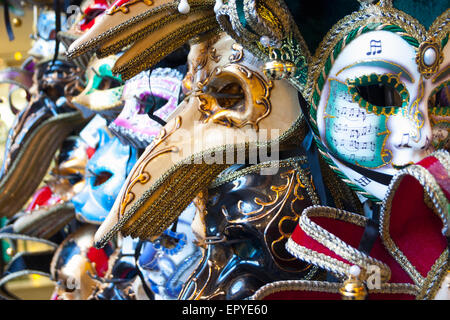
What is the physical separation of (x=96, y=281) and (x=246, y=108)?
61 centimetres

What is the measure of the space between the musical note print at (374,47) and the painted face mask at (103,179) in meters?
0.62

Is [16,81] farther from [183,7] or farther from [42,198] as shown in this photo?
[183,7]

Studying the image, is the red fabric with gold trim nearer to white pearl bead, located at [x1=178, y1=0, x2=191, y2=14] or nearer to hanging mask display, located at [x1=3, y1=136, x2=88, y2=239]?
white pearl bead, located at [x1=178, y1=0, x2=191, y2=14]

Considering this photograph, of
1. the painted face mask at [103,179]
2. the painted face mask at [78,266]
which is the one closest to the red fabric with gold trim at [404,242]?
the painted face mask at [103,179]

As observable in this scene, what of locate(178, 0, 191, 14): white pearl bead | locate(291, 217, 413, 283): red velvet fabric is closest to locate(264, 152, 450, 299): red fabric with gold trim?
locate(291, 217, 413, 283): red velvet fabric

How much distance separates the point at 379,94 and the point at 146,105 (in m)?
0.48

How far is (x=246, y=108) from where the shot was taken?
874 mm

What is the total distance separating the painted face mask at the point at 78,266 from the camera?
1301mm

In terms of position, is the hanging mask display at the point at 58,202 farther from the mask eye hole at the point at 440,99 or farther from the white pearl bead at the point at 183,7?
the mask eye hole at the point at 440,99

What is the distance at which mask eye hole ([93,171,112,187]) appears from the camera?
1291mm

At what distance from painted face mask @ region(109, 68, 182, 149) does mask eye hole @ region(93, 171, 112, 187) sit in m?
0.16

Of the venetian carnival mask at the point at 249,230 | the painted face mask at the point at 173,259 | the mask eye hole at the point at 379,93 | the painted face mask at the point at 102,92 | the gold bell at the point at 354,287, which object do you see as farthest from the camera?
the painted face mask at the point at 102,92

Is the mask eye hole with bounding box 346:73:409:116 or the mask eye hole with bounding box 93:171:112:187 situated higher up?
the mask eye hole with bounding box 346:73:409:116

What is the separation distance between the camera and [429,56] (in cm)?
70
